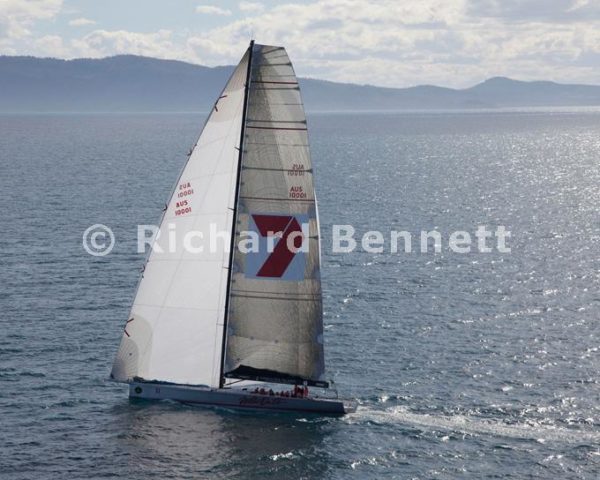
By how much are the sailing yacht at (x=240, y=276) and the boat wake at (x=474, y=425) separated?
181cm

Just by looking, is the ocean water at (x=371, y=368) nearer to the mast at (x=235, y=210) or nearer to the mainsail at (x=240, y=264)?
the mainsail at (x=240, y=264)

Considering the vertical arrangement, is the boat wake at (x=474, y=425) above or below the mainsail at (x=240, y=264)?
below

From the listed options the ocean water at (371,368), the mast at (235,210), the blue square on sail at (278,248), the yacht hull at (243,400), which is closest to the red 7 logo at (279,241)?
the blue square on sail at (278,248)

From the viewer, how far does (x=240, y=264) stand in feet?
157

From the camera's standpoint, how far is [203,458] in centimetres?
4441

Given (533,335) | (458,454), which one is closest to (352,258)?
(533,335)

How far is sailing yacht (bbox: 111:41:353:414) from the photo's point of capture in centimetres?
4603

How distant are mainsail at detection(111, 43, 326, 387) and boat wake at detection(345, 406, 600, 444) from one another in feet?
11.4

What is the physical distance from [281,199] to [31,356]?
835 inches

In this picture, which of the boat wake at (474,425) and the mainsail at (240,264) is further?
the boat wake at (474,425)

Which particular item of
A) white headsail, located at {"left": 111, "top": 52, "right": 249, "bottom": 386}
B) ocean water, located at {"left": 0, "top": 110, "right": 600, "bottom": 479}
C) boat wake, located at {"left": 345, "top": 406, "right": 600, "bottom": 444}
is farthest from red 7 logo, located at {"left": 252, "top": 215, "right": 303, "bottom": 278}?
boat wake, located at {"left": 345, "top": 406, "right": 600, "bottom": 444}

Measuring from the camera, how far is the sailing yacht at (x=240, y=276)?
1812 inches

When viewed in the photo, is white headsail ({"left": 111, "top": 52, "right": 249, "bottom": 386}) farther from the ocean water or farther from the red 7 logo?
the ocean water

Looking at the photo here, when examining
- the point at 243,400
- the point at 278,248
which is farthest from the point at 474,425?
the point at 278,248
